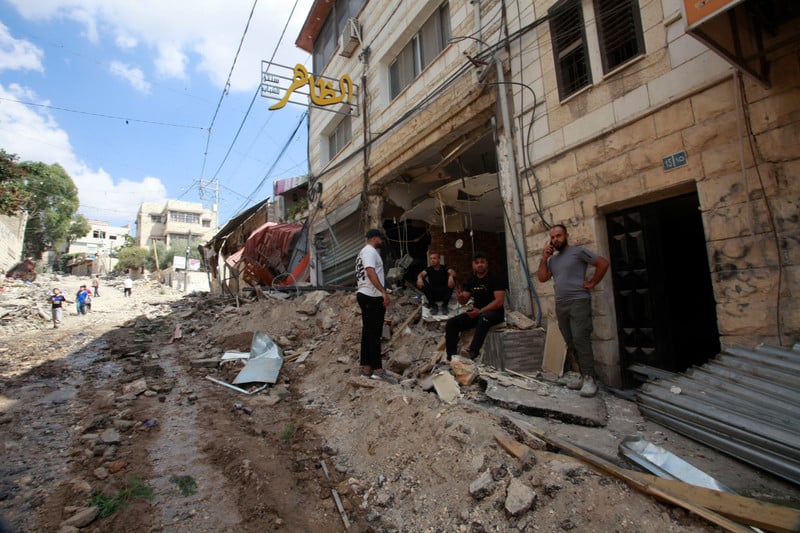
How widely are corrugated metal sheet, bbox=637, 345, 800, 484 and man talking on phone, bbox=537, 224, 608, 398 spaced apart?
894mm

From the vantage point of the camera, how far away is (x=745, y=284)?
315 centimetres

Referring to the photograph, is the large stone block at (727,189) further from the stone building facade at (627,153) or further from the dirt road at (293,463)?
the dirt road at (293,463)

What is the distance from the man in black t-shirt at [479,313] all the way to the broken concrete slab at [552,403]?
0.94 m

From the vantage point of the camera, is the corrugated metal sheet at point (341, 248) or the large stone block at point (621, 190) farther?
the corrugated metal sheet at point (341, 248)

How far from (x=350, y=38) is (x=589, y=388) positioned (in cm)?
1032

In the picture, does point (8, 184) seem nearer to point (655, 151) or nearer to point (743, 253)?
point (655, 151)

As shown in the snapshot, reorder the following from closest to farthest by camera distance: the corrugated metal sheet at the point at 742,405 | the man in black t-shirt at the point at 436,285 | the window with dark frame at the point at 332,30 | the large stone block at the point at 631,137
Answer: the corrugated metal sheet at the point at 742,405 < the large stone block at the point at 631,137 < the man in black t-shirt at the point at 436,285 < the window with dark frame at the point at 332,30

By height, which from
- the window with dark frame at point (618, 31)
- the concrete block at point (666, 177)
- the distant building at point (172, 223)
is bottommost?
the concrete block at point (666, 177)

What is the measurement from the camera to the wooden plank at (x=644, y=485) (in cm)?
171

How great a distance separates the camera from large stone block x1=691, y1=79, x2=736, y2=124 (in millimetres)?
3236

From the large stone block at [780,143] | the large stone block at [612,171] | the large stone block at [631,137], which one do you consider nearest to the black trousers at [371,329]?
the large stone block at [612,171]

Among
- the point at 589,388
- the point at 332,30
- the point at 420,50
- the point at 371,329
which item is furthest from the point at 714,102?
the point at 332,30

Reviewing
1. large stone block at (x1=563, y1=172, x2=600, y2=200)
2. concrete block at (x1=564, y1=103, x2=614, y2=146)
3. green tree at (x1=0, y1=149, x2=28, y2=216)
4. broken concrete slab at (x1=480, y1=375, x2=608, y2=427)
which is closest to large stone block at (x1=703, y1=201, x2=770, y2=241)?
large stone block at (x1=563, y1=172, x2=600, y2=200)

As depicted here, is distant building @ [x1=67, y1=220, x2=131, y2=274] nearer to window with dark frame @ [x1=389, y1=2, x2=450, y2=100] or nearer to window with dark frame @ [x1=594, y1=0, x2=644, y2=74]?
window with dark frame @ [x1=389, y1=2, x2=450, y2=100]
